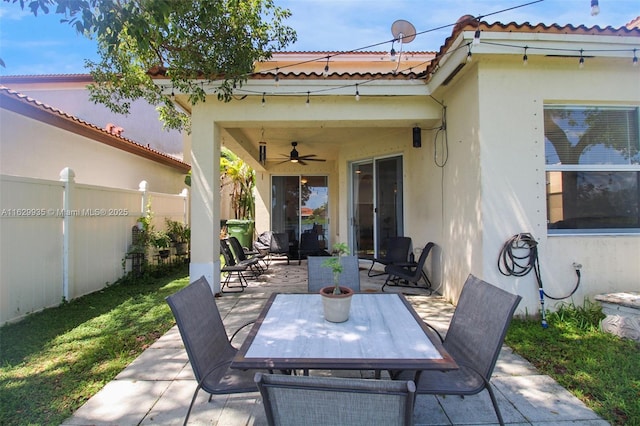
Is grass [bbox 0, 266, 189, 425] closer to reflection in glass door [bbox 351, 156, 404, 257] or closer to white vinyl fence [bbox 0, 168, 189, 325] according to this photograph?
white vinyl fence [bbox 0, 168, 189, 325]

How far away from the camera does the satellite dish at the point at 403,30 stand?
496 cm

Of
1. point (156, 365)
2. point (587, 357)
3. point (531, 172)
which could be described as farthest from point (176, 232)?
point (587, 357)

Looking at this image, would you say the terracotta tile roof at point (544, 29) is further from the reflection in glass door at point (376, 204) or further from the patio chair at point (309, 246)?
the patio chair at point (309, 246)

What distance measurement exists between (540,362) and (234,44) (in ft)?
16.4

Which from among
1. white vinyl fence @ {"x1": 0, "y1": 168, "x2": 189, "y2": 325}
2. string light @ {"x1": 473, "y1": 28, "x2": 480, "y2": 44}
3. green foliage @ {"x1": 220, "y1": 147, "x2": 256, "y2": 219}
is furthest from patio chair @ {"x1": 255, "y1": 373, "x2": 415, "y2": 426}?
green foliage @ {"x1": 220, "y1": 147, "x2": 256, "y2": 219}

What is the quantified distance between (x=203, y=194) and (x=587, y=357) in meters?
4.87

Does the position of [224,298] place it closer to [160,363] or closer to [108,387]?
[160,363]

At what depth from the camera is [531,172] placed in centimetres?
384

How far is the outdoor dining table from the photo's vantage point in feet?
4.86

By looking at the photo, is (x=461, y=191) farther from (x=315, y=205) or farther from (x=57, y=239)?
(x=315, y=205)

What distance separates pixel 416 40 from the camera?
522 centimetres

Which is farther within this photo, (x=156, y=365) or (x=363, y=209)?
(x=363, y=209)

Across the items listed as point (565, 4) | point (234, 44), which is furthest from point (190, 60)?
point (565, 4)

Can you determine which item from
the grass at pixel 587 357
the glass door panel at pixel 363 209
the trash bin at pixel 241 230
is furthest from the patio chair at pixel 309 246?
the grass at pixel 587 357
